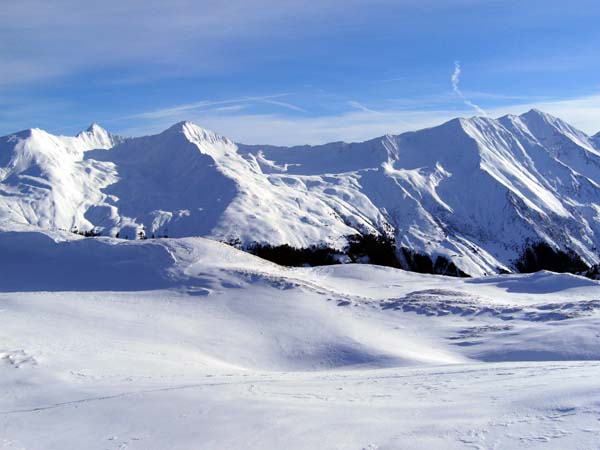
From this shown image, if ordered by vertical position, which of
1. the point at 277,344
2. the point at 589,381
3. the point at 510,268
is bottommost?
the point at 510,268

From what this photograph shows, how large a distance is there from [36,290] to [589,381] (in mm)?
31340

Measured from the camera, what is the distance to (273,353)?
2692 cm

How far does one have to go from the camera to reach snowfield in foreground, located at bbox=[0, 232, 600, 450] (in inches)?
508

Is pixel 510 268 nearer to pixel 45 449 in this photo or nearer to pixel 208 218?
pixel 208 218

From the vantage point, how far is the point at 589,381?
575 inches

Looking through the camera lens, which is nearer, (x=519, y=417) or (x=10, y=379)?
Result: (x=519, y=417)

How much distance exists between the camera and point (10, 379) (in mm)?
19125

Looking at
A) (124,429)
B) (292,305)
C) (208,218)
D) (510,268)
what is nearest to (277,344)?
(292,305)

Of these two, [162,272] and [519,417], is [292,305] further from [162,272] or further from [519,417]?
[519,417]

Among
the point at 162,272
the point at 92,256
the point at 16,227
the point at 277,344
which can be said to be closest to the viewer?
the point at 277,344

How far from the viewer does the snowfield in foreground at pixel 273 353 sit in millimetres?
12898

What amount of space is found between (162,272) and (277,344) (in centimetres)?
1288

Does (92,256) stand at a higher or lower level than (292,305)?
higher

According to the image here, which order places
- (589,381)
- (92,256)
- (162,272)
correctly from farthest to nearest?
(92,256) → (162,272) → (589,381)
